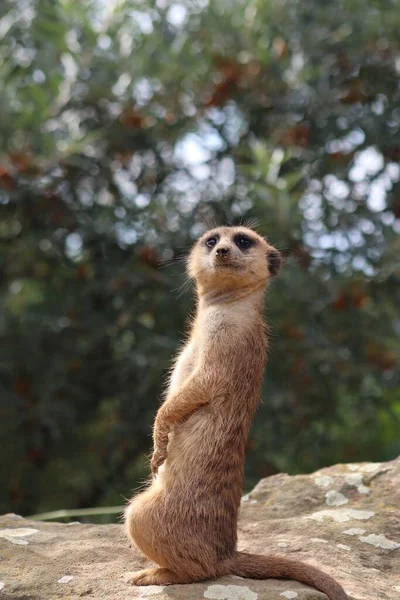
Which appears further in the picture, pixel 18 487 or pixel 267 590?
pixel 18 487

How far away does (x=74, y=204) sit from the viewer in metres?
6.89

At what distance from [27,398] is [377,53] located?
420 centimetres

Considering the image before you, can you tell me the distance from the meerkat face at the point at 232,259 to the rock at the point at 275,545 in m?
1.33

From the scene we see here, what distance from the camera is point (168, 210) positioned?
22.0 feet

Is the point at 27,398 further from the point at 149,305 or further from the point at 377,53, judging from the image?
the point at 377,53

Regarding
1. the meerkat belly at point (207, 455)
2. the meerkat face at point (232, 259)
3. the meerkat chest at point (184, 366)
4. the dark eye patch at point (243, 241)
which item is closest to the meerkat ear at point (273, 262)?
the meerkat face at point (232, 259)

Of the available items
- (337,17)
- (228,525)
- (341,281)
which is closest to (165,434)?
(228,525)

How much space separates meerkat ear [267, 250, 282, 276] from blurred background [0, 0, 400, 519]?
1.79 metres

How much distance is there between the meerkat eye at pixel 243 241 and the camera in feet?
13.5

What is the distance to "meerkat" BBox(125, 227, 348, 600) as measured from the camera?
3.38 m

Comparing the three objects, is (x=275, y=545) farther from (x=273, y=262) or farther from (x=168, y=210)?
(x=168, y=210)

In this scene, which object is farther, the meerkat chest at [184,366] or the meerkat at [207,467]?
the meerkat chest at [184,366]

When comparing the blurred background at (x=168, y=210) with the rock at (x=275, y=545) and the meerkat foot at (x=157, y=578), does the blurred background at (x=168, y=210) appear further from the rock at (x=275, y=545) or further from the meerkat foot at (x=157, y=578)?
the meerkat foot at (x=157, y=578)

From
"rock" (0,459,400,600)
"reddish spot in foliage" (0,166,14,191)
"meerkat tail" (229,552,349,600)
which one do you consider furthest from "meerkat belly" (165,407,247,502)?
"reddish spot in foliage" (0,166,14,191)
